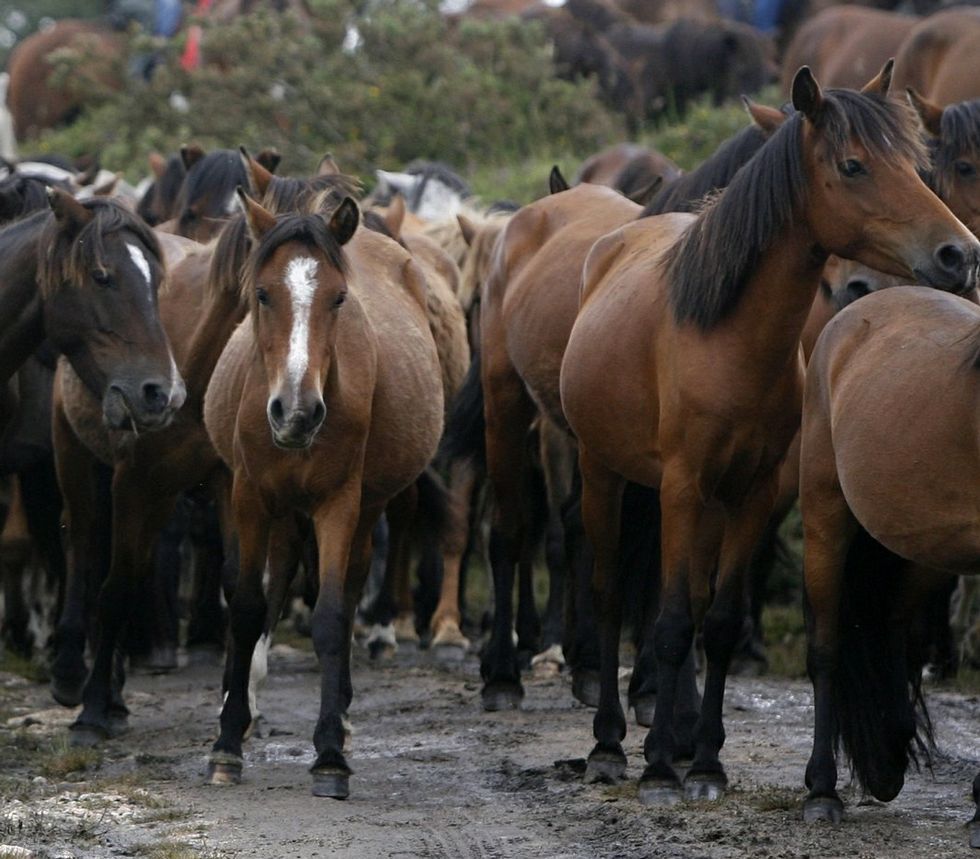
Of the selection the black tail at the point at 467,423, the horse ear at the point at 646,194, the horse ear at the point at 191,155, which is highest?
the horse ear at the point at 191,155

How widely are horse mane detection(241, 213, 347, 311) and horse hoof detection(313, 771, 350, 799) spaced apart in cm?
170

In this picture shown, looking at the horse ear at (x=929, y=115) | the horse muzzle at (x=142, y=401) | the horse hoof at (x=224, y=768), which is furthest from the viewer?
the horse ear at (x=929, y=115)

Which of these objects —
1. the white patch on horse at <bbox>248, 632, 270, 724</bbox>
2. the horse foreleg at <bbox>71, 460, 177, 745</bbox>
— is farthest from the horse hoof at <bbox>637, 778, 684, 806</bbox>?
the horse foreleg at <bbox>71, 460, 177, 745</bbox>

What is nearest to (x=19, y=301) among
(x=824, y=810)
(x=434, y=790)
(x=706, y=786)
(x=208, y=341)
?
(x=208, y=341)

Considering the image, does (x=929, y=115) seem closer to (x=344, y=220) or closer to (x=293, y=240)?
(x=344, y=220)

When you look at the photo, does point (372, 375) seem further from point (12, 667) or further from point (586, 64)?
point (586, 64)

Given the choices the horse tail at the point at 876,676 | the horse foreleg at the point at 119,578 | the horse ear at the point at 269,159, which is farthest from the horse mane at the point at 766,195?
the horse ear at the point at 269,159

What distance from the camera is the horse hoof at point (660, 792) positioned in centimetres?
672

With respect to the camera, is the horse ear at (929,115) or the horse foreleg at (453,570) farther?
the horse foreleg at (453,570)

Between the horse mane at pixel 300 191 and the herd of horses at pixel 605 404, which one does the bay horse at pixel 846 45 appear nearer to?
the herd of horses at pixel 605 404

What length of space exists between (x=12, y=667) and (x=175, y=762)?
2852 millimetres

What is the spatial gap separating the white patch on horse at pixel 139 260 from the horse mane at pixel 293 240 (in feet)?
2.75

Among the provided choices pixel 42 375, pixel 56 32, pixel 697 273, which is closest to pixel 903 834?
pixel 697 273

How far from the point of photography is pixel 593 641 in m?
8.85
